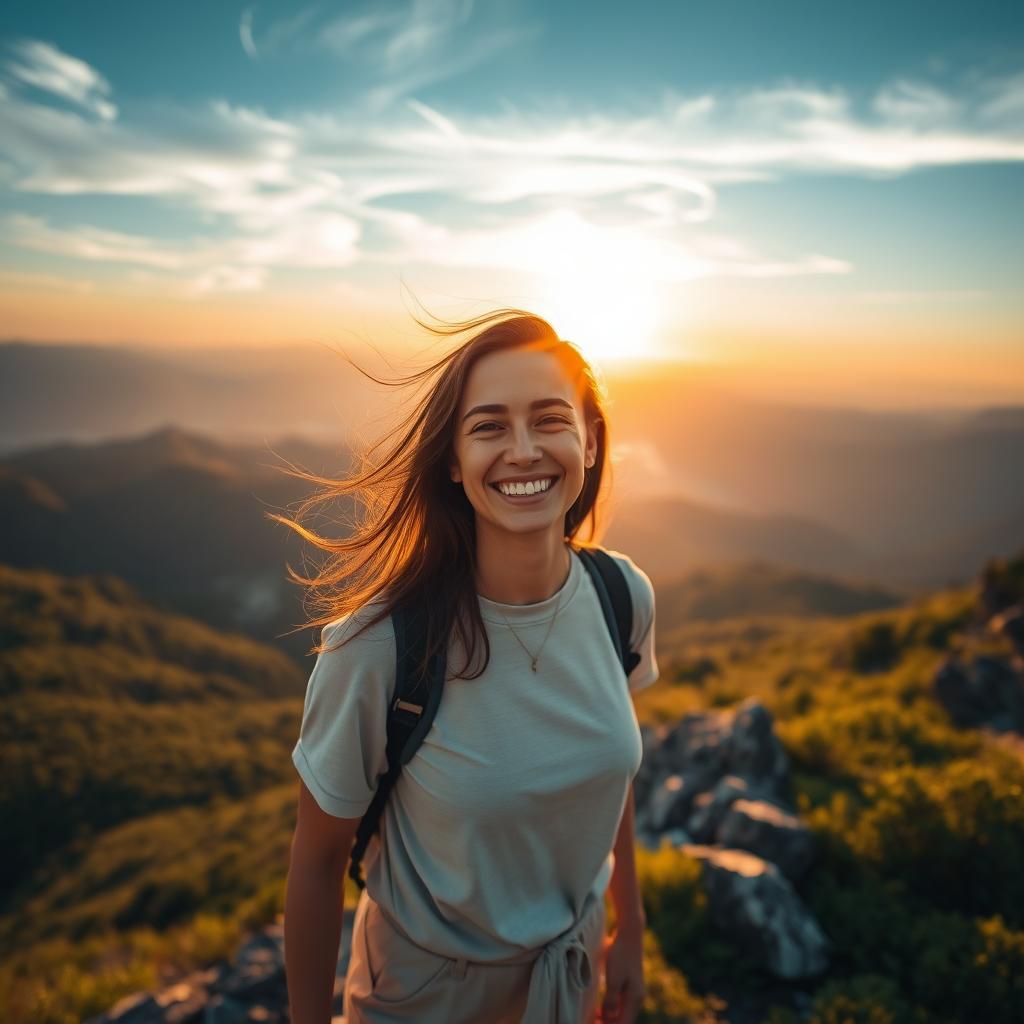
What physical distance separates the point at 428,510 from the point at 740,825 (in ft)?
13.4

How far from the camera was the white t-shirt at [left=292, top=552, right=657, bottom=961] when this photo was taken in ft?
6.29

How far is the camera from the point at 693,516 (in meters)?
160

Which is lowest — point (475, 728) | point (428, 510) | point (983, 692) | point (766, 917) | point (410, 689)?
point (766, 917)

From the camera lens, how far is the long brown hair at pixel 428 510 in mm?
2127

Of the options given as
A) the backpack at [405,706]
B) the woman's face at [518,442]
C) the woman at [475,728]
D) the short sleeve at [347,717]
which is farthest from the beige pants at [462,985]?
the woman's face at [518,442]

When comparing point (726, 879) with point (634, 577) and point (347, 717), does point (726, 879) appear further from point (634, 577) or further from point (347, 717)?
point (347, 717)

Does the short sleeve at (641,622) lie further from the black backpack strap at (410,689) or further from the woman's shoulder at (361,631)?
the woman's shoulder at (361,631)

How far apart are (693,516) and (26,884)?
478ft

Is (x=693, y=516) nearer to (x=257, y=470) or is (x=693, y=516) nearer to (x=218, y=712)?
(x=257, y=470)

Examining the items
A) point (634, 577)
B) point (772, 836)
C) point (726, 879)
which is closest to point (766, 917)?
point (726, 879)

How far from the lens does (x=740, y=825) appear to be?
16.3 ft

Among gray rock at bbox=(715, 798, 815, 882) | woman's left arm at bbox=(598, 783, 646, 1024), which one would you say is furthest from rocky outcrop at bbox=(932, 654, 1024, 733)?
woman's left arm at bbox=(598, 783, 646, 1024)

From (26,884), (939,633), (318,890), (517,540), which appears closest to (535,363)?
(517,540)

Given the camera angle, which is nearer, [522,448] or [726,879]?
[522,448]
